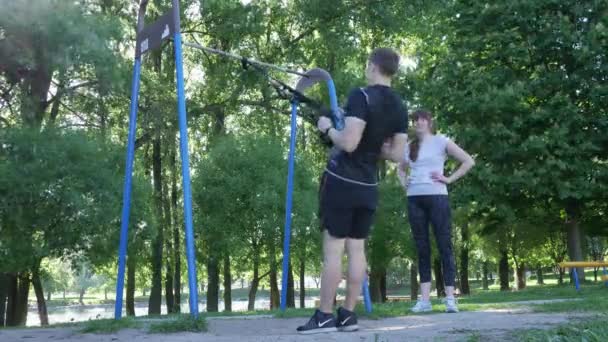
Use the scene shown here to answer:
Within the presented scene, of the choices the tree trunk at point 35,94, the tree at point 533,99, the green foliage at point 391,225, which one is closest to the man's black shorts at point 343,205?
the tree trunk at point 35,94

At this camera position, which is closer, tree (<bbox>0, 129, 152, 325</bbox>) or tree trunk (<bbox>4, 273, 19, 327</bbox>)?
tree (<bbox>0, 129, 152, 325</bbox>)

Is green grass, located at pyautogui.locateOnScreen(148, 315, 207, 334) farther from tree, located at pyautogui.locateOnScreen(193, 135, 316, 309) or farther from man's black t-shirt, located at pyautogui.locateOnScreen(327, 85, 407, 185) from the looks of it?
tree, located at pyautogui.locateOnScreen(193, 135, 316, 309)

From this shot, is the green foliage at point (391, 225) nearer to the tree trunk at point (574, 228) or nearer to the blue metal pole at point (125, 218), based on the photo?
the tree trunk at point (574, 228)

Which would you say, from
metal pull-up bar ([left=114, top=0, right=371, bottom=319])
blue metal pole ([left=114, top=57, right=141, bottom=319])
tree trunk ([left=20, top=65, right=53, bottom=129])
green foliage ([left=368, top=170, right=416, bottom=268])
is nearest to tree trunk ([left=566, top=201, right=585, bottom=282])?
green foliage ([left=368, top=170, right=416, bottom=268])

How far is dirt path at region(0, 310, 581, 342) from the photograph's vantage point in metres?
4.00

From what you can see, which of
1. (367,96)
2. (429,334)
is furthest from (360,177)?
(429,334)

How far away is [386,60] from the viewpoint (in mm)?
4566

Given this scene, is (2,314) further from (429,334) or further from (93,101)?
(429,334)

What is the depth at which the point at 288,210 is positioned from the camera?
24.3 feet

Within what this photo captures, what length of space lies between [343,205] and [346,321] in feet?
2.68

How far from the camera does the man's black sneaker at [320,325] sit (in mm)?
4359

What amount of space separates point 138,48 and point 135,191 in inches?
413

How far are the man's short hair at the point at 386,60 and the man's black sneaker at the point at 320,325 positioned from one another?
1741 millimetres

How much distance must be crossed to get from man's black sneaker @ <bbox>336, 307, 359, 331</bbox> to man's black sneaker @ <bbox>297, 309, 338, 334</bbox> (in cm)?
8
